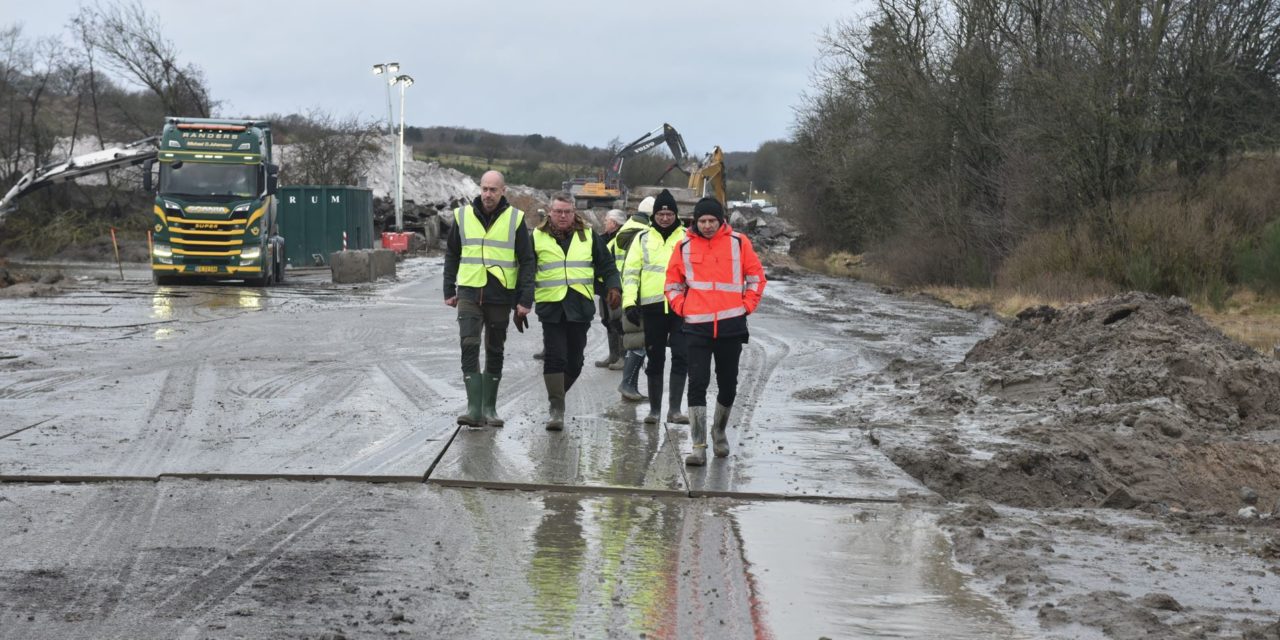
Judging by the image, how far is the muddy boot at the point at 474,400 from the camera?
34.2 feet

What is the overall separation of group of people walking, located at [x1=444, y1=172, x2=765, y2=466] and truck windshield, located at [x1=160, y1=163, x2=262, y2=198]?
69.4 ft

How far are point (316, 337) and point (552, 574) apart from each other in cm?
1199

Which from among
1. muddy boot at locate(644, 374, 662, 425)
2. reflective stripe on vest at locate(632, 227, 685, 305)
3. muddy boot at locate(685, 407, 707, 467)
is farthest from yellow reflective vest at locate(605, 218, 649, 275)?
muddy boot at locate(685, 407, 707, 467)

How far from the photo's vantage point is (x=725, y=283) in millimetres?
9383

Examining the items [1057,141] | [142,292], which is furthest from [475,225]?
[1057,141]

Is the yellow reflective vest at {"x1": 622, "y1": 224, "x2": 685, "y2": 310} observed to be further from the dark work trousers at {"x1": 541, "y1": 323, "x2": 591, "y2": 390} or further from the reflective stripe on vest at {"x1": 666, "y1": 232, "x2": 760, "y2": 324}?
the reflective stripe on vest at {"x1": 666, "y1": 232, "x2": 760, "y2": 324}

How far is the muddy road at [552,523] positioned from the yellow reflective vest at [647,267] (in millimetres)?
1001

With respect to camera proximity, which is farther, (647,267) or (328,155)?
(328,155)

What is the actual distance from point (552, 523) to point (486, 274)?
3.28 m

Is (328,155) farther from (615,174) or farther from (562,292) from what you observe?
(562,292)

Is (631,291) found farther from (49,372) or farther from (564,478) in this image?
(49,372)

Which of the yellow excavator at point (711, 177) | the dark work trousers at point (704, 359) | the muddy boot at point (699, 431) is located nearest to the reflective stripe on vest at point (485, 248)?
the dark work trousers at point (704, 359)

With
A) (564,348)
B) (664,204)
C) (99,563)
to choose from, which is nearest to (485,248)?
(564,348)

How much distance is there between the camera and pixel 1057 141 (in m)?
29.7
